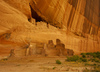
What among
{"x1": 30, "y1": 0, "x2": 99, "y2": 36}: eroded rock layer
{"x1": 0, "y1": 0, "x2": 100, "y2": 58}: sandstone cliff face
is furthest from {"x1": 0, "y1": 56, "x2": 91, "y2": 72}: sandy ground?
{"x1": 30, "y1": 0, "x2": 99, "y2": 36}: eroded rock layer

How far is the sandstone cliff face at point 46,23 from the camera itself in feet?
21.5

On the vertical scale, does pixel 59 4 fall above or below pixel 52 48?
above

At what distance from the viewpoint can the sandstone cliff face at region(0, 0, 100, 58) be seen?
6559 millimetres

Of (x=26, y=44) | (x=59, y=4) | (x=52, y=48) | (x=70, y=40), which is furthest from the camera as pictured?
(x=70, y=40)

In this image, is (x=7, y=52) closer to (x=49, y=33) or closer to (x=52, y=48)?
(x=52, y=48)

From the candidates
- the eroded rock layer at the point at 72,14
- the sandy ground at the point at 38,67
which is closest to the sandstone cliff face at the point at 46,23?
the eroded rock layer at the point at 72,14

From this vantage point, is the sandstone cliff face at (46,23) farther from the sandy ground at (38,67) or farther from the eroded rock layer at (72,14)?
the sandy ground at (38,67)

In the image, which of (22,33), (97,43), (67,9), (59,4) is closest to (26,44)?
(22,33)

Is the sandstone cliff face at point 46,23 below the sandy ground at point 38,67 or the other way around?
the other way around

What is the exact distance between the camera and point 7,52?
622 cm

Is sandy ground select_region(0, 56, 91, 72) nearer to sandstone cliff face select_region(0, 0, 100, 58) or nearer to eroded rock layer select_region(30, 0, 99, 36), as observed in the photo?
sandstone cliff face select_region(0, 0, 100, 58)

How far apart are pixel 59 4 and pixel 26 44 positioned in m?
5.58

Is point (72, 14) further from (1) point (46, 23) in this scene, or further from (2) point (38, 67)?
(2) point (38, 67)

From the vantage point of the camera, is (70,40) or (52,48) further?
(70,40)
